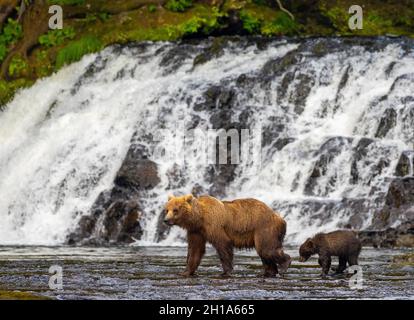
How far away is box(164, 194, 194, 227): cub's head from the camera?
16078 millimetres

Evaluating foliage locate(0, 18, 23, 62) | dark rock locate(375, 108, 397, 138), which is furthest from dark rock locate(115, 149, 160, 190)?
foliage locate(0, 18, 23, 62)

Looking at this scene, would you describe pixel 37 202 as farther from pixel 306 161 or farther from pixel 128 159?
pixel 306 161

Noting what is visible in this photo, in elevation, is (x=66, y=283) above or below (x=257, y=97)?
below

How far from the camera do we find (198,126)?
96.3ft

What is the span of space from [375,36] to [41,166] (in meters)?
9.84

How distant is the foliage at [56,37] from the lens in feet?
124

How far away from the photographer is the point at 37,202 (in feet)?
94.3

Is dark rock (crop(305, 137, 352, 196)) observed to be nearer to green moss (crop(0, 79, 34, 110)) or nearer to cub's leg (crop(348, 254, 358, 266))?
cub's leg (crop(348, 254, 358, 266))

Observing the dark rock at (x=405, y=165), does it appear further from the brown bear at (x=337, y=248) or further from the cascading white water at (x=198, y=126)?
the brown bear at (x=337, y=248)

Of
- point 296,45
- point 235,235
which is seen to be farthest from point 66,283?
point 296,45

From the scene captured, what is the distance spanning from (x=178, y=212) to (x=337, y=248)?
2.20m

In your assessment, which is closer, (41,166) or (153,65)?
(41,166)

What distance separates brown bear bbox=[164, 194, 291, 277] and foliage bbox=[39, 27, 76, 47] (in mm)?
22072


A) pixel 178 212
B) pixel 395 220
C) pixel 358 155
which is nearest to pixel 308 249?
pixel 178 212
